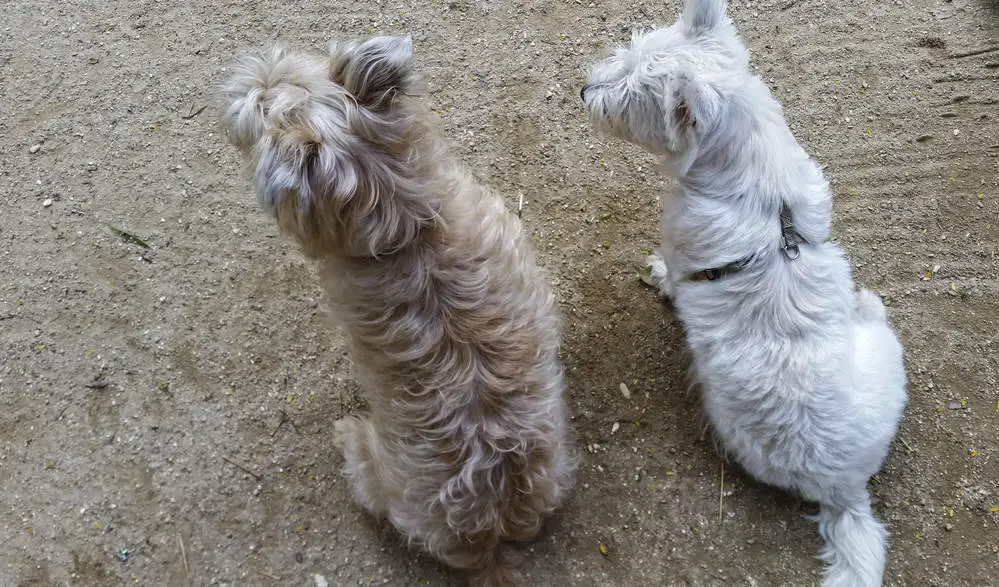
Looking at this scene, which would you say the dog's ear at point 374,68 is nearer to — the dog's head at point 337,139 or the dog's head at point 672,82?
the dog's head at point 337,139

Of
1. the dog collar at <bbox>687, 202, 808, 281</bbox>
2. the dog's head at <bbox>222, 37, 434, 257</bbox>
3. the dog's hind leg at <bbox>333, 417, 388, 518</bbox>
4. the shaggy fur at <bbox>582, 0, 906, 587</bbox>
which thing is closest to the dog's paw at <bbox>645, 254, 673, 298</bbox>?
the shaggy fur at <bbox>582, 0, 906, 587</bbox>

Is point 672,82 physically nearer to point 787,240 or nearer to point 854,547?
point 787,240

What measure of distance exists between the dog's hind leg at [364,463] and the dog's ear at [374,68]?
1.38 m

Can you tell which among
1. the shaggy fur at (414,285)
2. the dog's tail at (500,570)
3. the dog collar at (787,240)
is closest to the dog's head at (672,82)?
the dog collar at (787,240)

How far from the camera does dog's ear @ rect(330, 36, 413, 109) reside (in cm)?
200

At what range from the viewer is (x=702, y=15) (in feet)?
7.79

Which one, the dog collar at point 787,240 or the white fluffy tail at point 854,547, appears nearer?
the dog collar at point 787,240

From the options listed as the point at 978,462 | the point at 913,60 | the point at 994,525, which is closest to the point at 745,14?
the point at 913,60

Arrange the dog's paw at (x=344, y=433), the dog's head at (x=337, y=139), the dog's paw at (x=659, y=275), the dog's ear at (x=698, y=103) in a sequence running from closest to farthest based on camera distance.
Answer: the dog's head at (x=337, y=139) < the dog's ear at (x=698, y=103) < the dog's paw at (x=344, y=433) < the dog's paw at (x=659, y=275)

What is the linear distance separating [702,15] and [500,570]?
2.44 m

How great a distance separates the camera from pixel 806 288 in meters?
2.34

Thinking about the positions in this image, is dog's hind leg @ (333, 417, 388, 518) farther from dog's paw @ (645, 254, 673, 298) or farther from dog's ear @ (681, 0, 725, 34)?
dog's ear @ (681, 0, 725, 34)

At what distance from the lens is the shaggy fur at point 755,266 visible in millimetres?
2287

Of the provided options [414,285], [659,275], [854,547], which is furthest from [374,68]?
[854,547]
